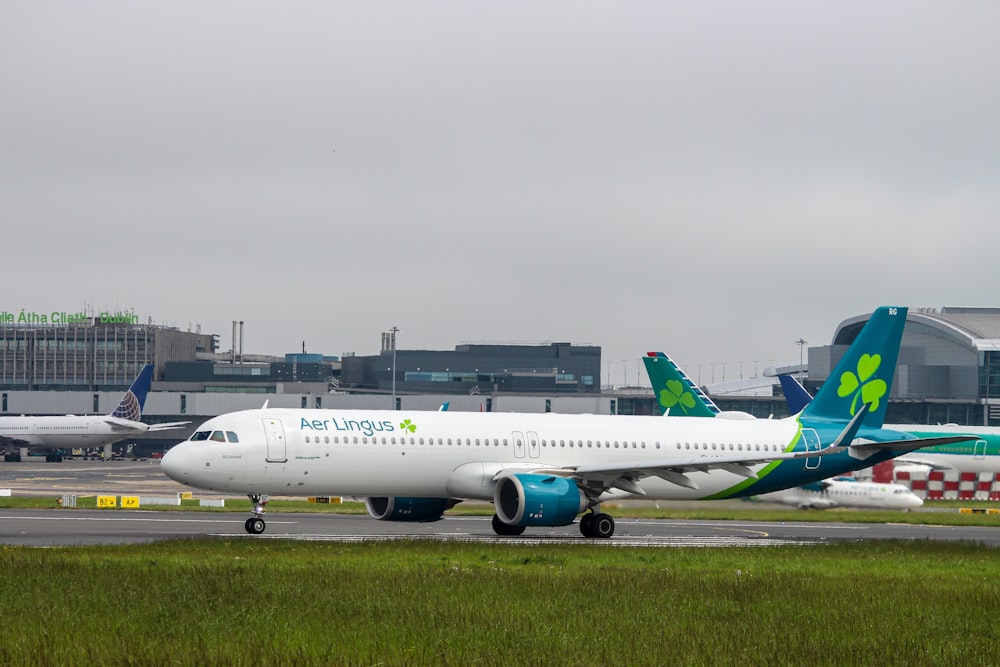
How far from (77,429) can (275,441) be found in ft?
337

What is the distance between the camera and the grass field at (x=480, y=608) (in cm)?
1738

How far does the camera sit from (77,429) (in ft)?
447

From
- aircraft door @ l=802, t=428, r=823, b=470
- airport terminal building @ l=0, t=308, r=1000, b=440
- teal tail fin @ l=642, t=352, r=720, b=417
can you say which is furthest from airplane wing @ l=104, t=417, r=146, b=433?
aircraft door @ l=802, t=428, r=823, b=470

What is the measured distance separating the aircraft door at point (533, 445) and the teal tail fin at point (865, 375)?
11.5 metres

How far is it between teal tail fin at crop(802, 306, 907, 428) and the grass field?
17029 mm

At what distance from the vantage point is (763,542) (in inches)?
1618

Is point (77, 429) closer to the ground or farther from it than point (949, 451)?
closer to the ground

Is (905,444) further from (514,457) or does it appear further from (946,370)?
(946,370)

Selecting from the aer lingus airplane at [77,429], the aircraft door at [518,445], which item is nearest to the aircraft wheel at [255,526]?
the aircraft door at [518,445]

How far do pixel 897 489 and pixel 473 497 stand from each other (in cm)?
2737

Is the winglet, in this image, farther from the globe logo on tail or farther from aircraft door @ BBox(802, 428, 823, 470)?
the globe logo on tail

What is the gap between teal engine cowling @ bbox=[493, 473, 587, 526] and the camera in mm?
40250

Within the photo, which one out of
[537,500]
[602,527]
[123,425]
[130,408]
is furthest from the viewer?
[130,408]

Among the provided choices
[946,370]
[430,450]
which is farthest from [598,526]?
[946,370]
